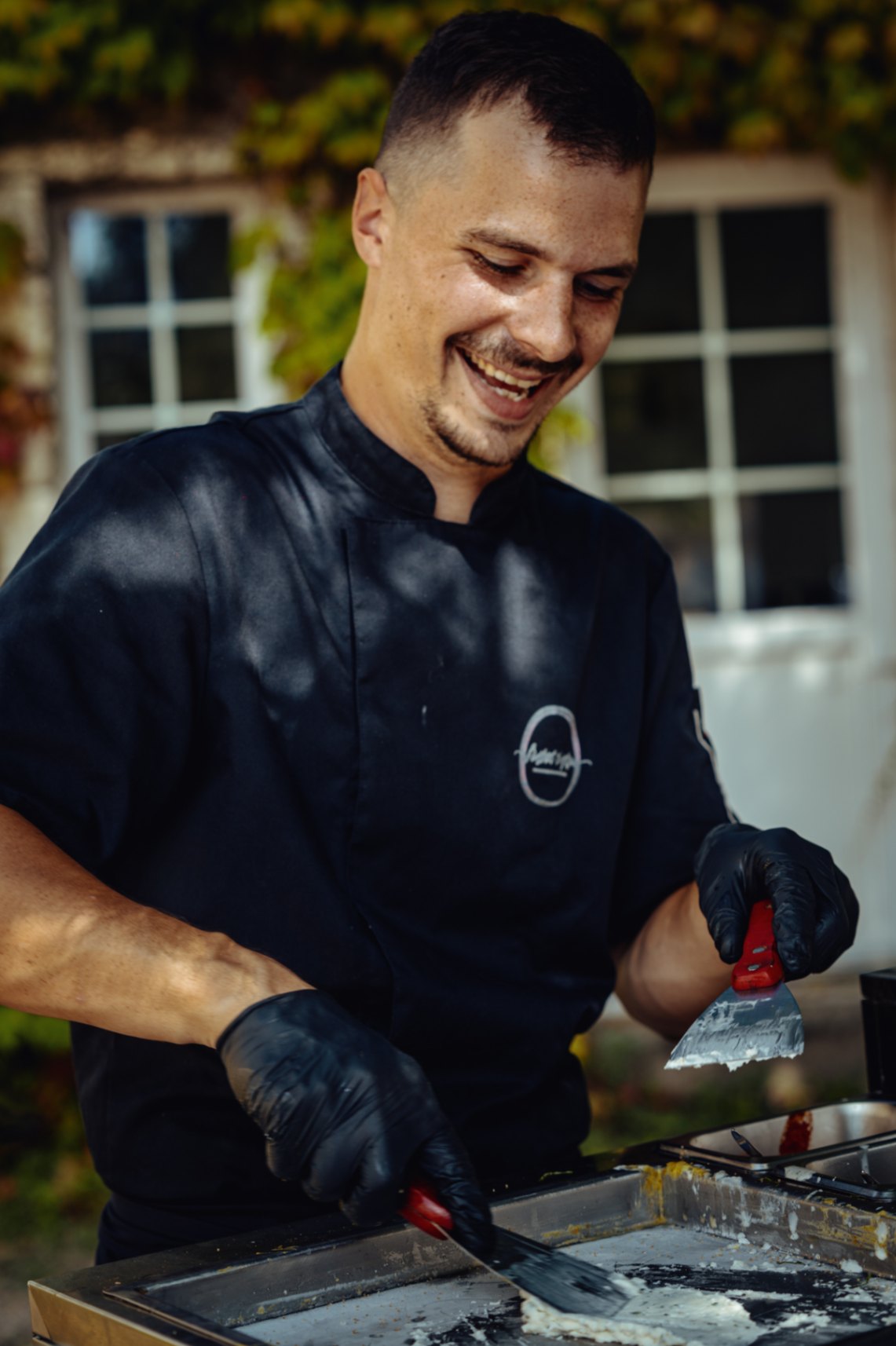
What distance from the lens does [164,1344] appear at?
117cm

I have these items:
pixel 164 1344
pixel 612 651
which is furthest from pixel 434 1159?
pixel 612 651

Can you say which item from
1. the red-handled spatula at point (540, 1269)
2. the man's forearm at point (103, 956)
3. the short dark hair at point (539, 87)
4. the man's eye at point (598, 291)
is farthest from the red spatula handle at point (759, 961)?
the short dark hair at point (539, 87)

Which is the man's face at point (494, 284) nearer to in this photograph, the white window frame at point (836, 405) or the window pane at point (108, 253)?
the white window frame at point (836, 405)

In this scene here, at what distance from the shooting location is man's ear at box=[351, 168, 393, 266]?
6.23 feet

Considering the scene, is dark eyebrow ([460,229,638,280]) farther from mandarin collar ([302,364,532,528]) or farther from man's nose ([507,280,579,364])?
mandarin collar ([302,364,532,528])

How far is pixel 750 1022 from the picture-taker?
61.7 inches

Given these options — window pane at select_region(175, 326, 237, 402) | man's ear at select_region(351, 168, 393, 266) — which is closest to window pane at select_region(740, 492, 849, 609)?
window pane at select_region(175, 326, 237, 402)

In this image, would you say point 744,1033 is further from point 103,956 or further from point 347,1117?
point 103,956

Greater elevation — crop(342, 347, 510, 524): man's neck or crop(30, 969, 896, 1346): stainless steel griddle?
crop(342, 347, 510, 524): man's neck

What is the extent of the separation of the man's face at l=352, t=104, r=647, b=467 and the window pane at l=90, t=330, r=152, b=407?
3422 millimetres

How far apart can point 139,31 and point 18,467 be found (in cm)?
136

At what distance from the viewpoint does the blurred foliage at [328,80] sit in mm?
4797

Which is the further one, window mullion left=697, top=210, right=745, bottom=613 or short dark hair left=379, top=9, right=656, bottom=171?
window mullion left=697, top=210, right=745, bottom=613

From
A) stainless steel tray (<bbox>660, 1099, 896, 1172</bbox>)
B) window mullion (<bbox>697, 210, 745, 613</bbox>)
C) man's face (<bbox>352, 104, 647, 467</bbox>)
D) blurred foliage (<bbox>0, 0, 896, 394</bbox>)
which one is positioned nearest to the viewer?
stainless steel tray (<bbox>660, 1099, 896, 1172</bbox>)
